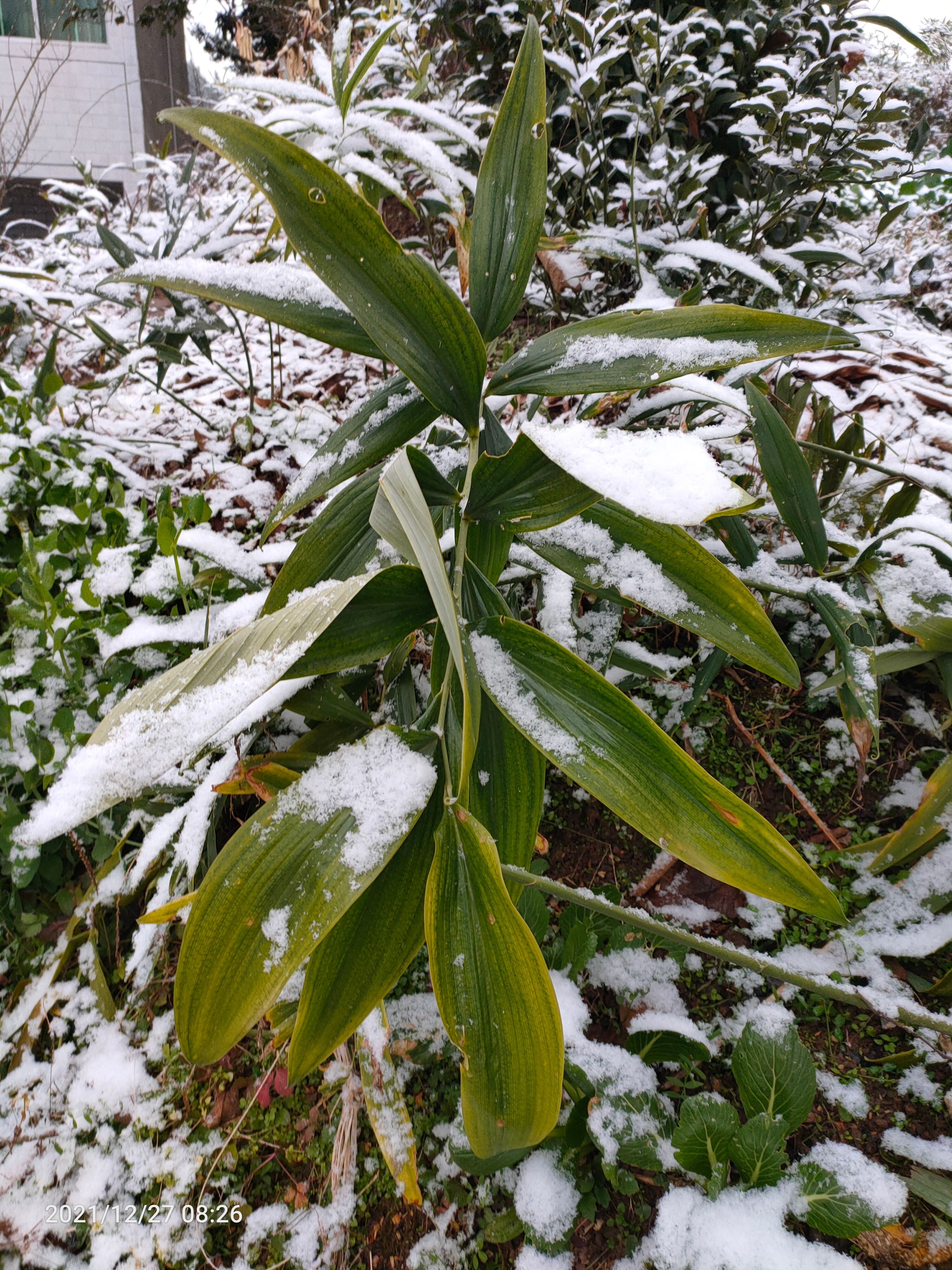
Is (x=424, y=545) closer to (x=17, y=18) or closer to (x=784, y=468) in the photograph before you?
(x=784, y=468)

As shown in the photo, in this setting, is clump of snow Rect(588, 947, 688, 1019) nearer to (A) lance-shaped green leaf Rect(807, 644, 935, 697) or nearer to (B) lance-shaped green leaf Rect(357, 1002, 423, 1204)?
(B) lance-shaped green leaf Rect(357, 1002, 423, 1204)

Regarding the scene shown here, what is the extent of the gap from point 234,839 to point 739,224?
4.46 ft

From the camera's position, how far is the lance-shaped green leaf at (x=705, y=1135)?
609mm

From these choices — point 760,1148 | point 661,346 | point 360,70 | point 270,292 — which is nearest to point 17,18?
point 360,70

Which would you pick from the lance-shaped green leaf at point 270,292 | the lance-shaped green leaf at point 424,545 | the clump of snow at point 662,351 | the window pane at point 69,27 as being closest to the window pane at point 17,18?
the window pane at point 69,27

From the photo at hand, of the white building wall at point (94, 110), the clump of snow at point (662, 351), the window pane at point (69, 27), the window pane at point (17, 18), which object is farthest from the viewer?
the white building wall at point (94, 110)

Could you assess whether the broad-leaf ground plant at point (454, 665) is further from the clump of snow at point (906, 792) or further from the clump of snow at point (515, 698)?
the clump of snow at point (906, 792)

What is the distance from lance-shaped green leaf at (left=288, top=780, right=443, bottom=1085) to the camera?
0.44m

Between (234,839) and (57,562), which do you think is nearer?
(234,839)

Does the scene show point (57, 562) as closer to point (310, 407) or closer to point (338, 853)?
point (310, 407)

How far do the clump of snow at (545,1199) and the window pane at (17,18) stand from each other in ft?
30.0

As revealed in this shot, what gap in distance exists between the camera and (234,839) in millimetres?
424

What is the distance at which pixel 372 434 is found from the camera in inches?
26.0

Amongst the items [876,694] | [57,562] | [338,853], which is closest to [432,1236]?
[338,853]
